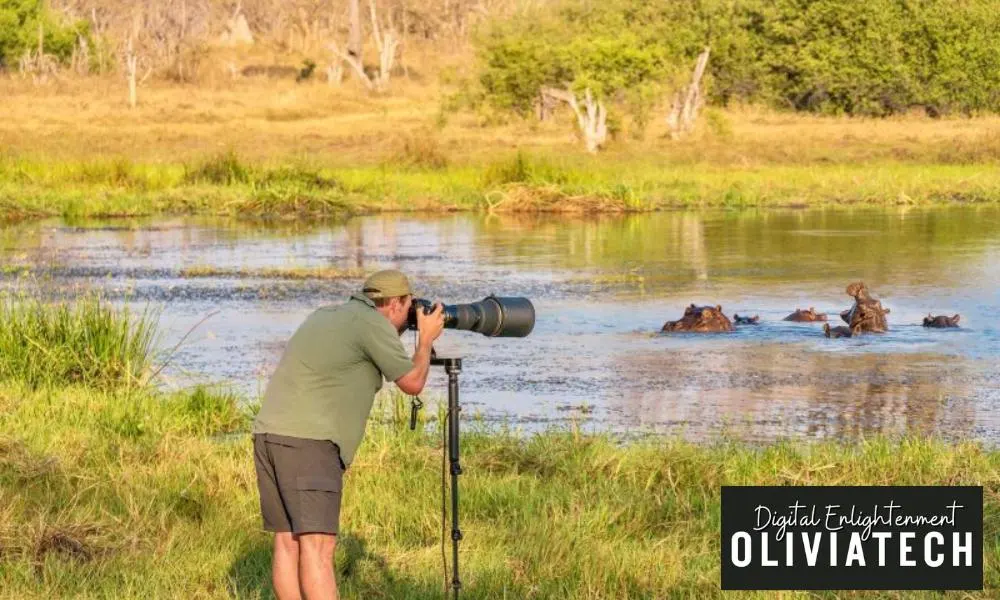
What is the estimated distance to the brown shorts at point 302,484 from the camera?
5.46m

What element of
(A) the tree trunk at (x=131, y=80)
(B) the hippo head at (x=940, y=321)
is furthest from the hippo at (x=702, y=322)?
(A) the tree trunk at (x=131, y=80)

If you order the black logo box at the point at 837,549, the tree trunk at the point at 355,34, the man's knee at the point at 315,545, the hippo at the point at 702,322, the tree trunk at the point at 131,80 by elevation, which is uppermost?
the tree trunk at the point at 355,34

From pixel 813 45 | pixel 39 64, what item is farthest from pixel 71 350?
pixel 39 64

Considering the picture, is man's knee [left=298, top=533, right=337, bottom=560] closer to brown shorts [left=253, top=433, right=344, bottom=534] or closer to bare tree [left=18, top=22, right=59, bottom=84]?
brown shorts [left=253, top=433, right=344, bottom=534]

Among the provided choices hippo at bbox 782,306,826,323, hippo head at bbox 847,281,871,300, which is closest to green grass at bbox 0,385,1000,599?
hippo head at bbox 847,281,871,300

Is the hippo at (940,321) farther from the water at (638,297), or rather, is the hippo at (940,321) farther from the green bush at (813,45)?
the green bush at (813,45)

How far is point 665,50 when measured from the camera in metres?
38.0

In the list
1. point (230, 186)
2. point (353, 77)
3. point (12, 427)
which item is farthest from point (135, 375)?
point (353, 77)

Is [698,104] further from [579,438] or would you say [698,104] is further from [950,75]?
[579,438]

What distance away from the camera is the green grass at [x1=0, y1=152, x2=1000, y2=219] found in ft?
87.9

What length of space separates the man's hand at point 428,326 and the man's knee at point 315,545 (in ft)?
2.27

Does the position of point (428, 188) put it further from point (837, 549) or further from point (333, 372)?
point (333, 372)

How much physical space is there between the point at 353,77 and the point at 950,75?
2248 cm

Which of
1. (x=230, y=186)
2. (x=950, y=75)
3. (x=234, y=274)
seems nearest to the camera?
(x=234, y=274)
